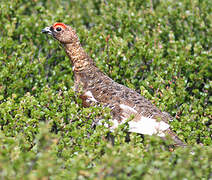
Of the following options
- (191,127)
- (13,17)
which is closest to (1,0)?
(13,17)

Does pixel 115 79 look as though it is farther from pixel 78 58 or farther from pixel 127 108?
pixel 127 108

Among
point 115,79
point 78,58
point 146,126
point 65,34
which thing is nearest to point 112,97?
point 146,126

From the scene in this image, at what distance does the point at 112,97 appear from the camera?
514 cm

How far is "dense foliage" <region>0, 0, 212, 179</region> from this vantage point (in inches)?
126

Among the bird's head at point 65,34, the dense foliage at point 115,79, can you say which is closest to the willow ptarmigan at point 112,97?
the bird's head at point 65,34

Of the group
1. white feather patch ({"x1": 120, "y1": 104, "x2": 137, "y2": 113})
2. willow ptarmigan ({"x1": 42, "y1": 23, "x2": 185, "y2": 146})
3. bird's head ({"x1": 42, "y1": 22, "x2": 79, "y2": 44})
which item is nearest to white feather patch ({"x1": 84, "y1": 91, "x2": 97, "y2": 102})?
willow ptarmigan ({"x1": 42, "y1": 23, "x2": 185, "y2": 146})

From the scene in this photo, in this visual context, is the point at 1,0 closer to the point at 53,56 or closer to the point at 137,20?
the point at 53,56

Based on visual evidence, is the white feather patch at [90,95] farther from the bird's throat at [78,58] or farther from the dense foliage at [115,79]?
the bird's throat at [78,58]

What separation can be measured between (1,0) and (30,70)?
8.50 ft

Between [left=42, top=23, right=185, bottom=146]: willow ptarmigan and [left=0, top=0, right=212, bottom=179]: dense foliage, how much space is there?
0.24m

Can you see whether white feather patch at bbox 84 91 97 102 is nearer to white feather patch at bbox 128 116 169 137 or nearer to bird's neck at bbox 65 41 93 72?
bird's neck at bbox 65 41 93 72

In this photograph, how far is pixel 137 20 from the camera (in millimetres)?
7613

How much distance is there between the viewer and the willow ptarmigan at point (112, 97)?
4.88m

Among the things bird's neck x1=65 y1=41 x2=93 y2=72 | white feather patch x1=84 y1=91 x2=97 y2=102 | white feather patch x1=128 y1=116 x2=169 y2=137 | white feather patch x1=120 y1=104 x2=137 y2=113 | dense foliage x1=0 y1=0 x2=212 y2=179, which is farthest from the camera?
bird's neck x1=65 y1=41 x2=93 y2=72
